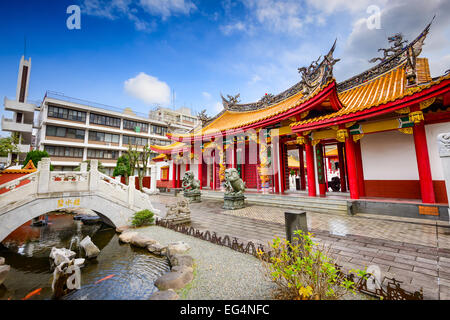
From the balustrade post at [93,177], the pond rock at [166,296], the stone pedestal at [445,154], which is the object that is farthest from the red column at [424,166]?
the balustrade post at [93,177]

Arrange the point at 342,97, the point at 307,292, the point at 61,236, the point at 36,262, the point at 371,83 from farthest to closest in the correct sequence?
the point at 342,97, the point at 371,83, the point at 61,236, the point at 36,262, the point at 307,292

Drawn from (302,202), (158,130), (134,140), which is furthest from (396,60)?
(158,130)

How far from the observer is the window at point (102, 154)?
2927cm

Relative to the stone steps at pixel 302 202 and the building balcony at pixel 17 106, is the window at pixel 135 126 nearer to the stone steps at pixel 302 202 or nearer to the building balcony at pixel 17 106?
the building balcony at pixel 17 106

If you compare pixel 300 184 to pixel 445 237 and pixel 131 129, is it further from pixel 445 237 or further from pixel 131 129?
pixel 131 129

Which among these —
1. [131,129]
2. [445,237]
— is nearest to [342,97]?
[445,237]

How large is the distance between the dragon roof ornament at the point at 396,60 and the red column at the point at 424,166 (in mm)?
1740

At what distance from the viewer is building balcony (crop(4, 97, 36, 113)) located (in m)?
23.9

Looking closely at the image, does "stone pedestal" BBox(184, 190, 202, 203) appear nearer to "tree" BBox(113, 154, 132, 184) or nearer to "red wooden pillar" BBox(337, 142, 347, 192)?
"red wooden pillar" BBox(337, 142, 347, 192)

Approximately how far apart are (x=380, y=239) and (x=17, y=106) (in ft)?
124

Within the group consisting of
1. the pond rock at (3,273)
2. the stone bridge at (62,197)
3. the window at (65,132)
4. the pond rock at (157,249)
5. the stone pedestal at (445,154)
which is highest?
the window at (65,132)

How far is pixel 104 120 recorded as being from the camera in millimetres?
30906
